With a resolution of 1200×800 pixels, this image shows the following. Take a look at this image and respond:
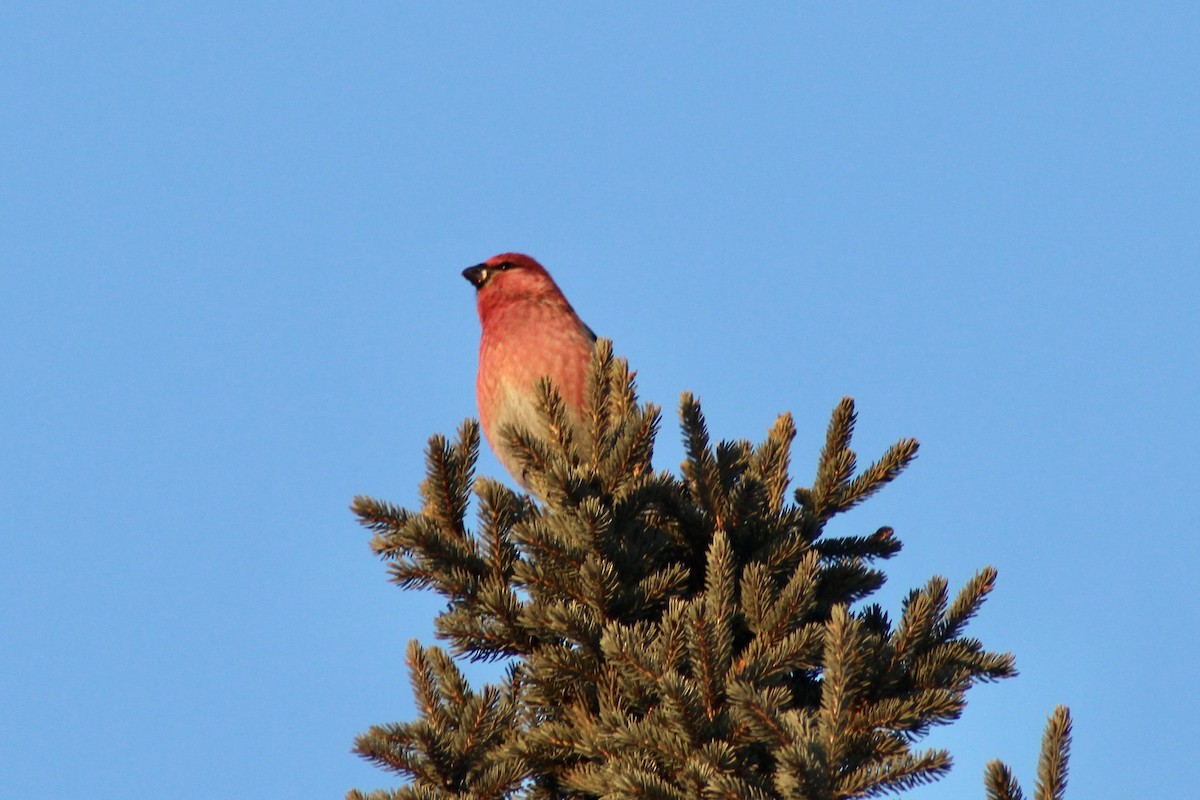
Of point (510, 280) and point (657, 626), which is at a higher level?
point (510, 280)

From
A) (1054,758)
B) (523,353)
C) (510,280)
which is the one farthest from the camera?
(510,280)

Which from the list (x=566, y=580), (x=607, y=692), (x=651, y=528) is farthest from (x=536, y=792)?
(x=651, y=528)

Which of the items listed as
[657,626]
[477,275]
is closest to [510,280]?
[477,275]

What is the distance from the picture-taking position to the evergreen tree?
2.83 metres

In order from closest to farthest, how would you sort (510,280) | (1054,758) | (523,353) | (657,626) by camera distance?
(1054,758) → (657,626) → (523,353) → (510,280)

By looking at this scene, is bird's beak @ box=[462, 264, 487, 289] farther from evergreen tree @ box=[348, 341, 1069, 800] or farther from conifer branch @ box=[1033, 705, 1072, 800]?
conifer branch @ box=[1033, 705, 1072, 800]

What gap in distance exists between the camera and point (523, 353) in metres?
6.19

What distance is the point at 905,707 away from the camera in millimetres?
3068

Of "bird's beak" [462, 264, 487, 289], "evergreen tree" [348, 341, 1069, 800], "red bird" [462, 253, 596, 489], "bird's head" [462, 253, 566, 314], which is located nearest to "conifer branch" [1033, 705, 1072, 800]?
"evergreen tree" [348, 341, 1069, 800]

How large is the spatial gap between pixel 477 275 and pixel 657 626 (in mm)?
4250

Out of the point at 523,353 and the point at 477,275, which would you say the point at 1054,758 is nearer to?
the point at 523,353

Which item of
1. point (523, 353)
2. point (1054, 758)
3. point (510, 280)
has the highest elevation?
point (510, 280)

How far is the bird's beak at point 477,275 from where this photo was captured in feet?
23.8

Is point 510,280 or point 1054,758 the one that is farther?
point 510,280
